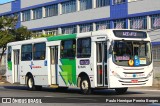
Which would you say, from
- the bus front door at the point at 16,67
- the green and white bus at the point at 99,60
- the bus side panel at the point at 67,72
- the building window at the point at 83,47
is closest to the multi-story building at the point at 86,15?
the bus front door at the point at 16,67

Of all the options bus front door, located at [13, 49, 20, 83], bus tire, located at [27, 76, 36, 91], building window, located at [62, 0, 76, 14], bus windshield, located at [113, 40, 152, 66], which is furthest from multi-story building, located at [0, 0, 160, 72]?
bus windshield, located at [113, 40, 152, 66]

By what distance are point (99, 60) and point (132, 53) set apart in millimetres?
1659

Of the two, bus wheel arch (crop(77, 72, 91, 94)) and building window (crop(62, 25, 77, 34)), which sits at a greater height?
building window (crop(62, 25, 77, 34))

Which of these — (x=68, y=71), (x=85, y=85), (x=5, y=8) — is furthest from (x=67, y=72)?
(x=5, y=8)

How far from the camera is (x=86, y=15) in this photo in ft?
202

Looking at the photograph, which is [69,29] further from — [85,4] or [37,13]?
[37,13]

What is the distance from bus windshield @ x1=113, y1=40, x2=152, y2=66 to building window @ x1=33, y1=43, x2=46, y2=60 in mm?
6529

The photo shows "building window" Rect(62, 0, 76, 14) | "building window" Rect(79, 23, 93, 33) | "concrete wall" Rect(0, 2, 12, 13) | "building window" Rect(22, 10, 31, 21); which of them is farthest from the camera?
"concrete wall" Rect(0, 2, 12, 13)

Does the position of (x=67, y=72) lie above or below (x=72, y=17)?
below

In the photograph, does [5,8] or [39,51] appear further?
[5,8]

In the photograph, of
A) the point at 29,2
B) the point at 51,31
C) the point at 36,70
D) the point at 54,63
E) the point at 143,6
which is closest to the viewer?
the point at 54,63

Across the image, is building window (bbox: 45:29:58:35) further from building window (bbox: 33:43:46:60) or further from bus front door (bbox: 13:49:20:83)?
building window (bbox: 33:43:46:60)

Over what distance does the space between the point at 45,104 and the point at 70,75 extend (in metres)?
6.77

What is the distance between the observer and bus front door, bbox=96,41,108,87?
837 inches
